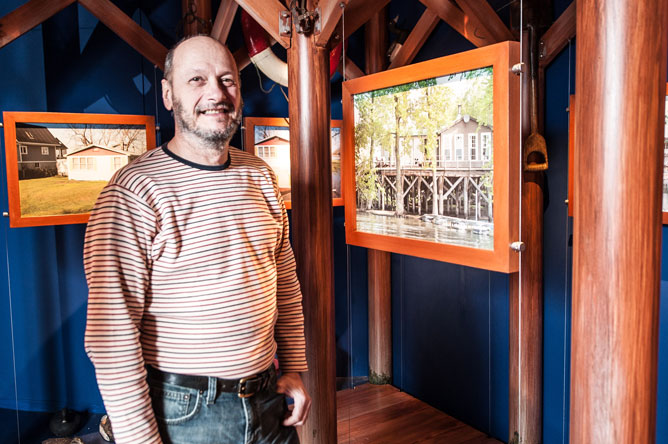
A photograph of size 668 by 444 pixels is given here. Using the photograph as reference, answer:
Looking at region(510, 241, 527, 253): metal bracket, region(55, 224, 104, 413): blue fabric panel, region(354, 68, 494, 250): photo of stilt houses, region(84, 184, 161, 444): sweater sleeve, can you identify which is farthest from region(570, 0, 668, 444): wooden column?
region(55, 224, 104, 413): blue fabric panel

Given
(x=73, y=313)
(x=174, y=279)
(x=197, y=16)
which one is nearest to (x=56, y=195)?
(x=73, y=313)

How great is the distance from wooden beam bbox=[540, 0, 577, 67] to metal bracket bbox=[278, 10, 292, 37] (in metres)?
1.32

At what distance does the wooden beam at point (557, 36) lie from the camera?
284 centimetres

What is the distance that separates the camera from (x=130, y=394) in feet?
4.71

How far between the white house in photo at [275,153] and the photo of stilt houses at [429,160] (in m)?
1.40

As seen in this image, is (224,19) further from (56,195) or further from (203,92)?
(203,92)

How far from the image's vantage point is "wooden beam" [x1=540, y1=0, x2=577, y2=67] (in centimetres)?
284

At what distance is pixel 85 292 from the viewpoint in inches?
150

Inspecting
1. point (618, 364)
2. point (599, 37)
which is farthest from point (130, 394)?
point (599, 37)

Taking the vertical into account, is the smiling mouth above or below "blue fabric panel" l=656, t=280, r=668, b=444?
above

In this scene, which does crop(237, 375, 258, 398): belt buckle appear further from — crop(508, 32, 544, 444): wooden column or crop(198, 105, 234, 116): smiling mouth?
crop(508, 32, 544, 444): wooden column

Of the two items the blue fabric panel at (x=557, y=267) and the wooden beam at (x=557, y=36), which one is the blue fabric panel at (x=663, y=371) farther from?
the wooden beam at (x=557, y=36)

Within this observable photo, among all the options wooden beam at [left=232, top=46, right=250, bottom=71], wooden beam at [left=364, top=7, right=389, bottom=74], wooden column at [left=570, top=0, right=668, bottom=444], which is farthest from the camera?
wooden beam at [left=364, top=7, right=389, bottom=74]

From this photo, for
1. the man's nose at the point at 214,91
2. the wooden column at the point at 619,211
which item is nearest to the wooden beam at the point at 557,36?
the wooden column at the point at 619,211
